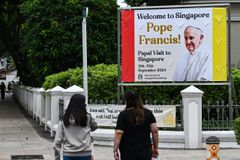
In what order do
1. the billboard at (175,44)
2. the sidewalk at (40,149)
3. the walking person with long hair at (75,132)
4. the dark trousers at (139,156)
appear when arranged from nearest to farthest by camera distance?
the walking person with long hair at (75,132)
the dark trousers at (139,156)
the sidewalk at (40,149)
the billboard at (175,44)

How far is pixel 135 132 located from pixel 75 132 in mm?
802

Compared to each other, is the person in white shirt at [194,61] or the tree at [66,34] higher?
the tree at [66,34]

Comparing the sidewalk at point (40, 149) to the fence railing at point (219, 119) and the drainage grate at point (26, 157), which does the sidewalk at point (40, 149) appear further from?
the fence railing at point (219, 119)

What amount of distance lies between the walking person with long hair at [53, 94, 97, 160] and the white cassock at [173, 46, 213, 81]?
9438 mm

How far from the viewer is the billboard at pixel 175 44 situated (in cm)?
1591

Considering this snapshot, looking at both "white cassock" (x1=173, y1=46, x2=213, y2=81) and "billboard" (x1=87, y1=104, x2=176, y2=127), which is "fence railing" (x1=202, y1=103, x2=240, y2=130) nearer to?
"billboard" (x1=87, y1=104, x2=176, y2=127)

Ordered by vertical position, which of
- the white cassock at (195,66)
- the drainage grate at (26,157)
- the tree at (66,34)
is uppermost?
the tree at (66,34)

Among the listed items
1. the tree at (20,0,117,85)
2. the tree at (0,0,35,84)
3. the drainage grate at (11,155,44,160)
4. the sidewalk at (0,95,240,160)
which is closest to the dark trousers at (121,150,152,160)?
the sidewalk at (0,95,240,160)

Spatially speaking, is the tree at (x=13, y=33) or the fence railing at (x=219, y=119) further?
the tree at (x=13, y=33)

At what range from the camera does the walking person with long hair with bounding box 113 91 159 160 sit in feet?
23.5

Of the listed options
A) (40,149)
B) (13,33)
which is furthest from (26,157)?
(13,33)

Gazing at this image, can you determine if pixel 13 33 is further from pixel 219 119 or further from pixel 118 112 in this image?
pixel 219 119

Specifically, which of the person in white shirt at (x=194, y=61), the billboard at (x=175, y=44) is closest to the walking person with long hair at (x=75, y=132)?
the billboard at (x=175, y=44)

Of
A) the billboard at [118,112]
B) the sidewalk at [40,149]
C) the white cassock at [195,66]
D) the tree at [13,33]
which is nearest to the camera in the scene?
the sidewalk at [40,149]
